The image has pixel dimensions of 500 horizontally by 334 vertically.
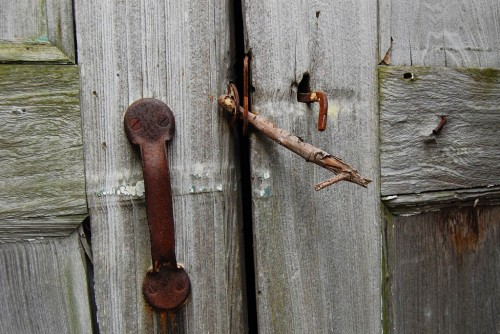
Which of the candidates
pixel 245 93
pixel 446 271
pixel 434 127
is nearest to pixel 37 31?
pixel 245 93

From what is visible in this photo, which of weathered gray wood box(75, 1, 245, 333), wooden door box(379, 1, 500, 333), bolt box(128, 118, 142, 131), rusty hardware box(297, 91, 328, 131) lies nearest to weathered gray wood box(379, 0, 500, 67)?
wooden door box(379, 1, 500, 333)

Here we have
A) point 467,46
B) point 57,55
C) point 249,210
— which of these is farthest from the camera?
point 467,46

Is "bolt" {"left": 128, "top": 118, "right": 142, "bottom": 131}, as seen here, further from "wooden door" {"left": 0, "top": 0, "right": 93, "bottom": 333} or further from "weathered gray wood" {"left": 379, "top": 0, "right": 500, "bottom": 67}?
"weathered gray wood" {"left": 379, "top": 0, "right": 500, "bottom": 67}

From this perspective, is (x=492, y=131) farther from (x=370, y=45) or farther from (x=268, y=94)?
(x=268, y=94)

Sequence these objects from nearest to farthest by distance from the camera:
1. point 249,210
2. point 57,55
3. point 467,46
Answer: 1. point 57,55
2. point 249,210
3. point 467,46

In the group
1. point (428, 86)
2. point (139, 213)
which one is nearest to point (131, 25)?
point (139, 213)
